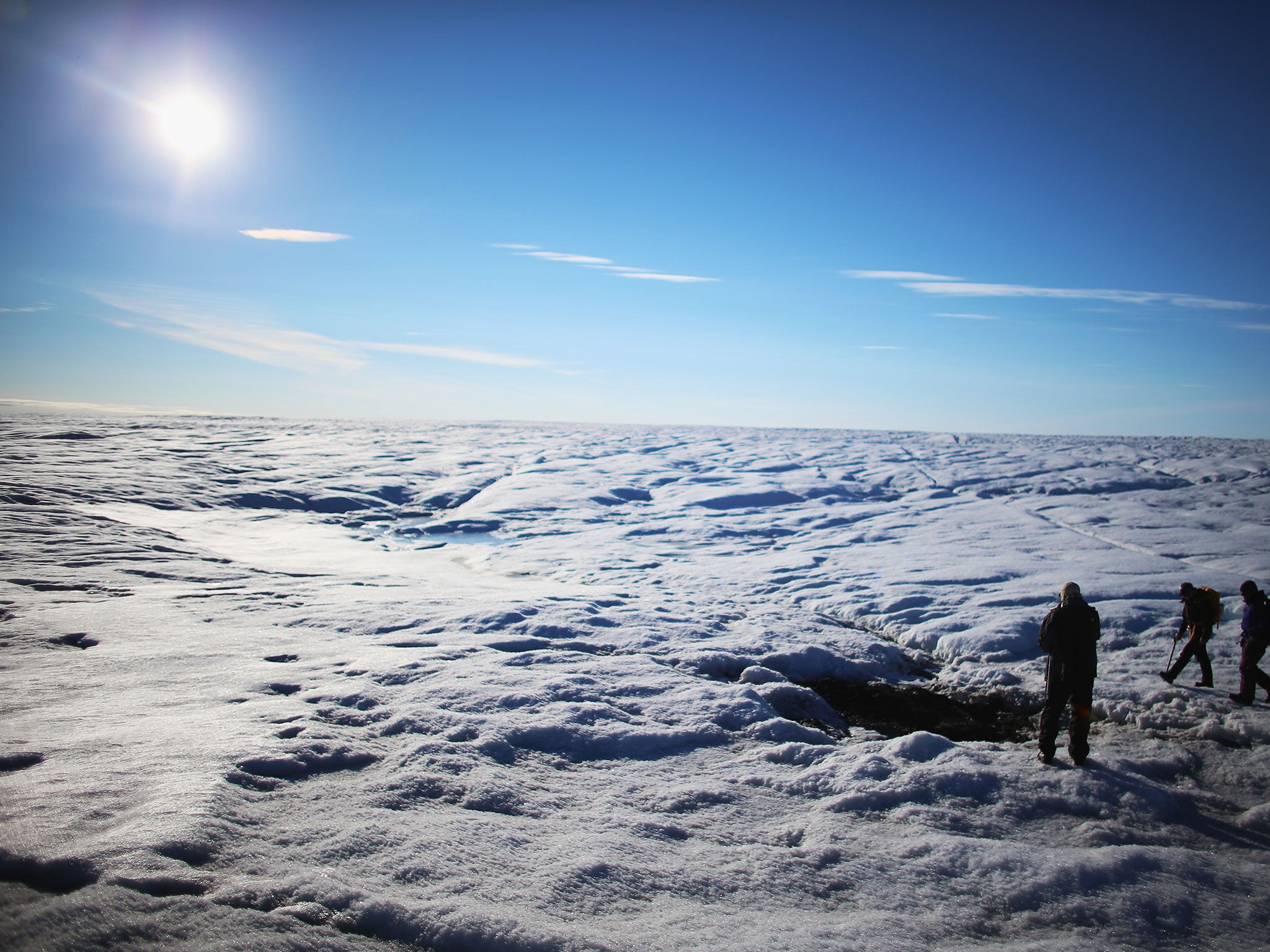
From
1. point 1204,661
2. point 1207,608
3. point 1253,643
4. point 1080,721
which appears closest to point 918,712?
point 1080,721

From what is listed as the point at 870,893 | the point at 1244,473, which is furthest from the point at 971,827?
the point at 1244,473

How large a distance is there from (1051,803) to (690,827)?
3225 mm

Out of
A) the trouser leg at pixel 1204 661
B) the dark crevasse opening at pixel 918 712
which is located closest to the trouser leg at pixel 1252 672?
the trouser leg at pixel 1204 661

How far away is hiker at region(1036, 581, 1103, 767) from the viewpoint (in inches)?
223

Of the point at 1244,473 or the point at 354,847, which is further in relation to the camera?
the point at 1244,473

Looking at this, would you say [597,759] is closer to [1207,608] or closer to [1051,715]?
[1051,715]

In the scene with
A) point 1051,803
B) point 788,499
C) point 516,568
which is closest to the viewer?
point 1051,803

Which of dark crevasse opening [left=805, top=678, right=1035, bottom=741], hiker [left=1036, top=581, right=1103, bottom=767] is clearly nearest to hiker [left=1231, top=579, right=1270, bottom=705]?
dark crevasse opening [left=805, top=678, right=1035, bottom=741]

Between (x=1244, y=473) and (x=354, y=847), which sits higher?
(x=1244, y=473)

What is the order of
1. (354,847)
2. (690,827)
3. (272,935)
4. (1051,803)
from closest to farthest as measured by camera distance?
(272,935) < (354,847) < (690,827) < (1051,803)

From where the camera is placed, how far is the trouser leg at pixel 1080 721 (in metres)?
5.69

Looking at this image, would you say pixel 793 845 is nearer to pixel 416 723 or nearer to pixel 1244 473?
pixel 416 723

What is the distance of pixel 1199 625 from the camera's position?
24.8 feet

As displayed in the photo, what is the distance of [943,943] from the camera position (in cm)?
350
